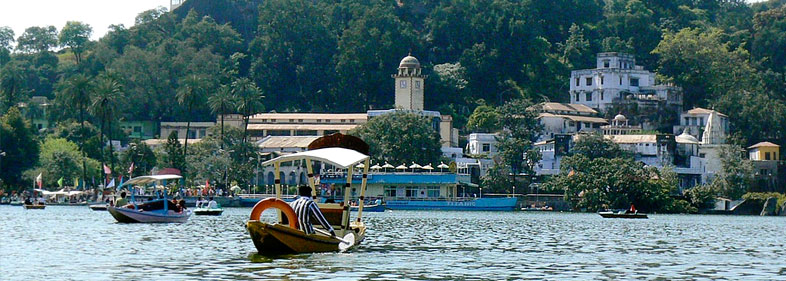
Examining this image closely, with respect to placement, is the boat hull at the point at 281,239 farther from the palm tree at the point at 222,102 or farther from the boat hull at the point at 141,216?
the palm tree at the point at 222,102

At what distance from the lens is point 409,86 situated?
166 meters

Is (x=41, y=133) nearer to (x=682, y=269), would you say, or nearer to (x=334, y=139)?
(x=334, y=139)

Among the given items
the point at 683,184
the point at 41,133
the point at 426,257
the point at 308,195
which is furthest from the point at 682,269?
the point at 41,133

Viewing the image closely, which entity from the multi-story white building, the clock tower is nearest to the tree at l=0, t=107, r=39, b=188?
the clock tower

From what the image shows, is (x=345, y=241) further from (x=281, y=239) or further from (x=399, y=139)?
(x=399, y=139)

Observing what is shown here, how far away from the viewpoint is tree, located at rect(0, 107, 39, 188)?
137625mm

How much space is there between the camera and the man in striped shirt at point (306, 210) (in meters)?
45.0

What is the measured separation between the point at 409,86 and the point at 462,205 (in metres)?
31.8

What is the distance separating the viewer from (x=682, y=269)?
43344mm

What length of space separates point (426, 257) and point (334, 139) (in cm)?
705

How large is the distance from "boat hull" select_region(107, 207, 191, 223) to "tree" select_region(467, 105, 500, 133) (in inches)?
3472

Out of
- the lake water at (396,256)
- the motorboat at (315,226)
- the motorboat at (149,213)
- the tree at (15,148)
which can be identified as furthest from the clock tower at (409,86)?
the motorboat at (315,226)

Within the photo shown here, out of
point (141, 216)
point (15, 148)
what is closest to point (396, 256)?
point (141, 216)

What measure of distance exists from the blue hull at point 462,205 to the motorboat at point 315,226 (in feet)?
274
